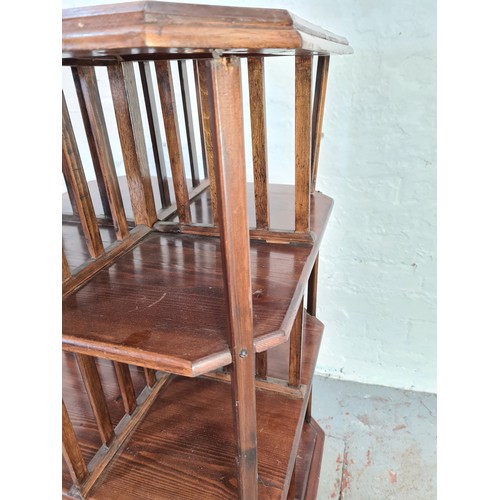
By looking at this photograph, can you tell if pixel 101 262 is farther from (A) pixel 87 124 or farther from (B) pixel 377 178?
(B) pixel 377 178

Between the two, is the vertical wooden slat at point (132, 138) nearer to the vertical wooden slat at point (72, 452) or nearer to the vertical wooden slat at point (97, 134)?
the vertical wooden slat at point (97, 134)

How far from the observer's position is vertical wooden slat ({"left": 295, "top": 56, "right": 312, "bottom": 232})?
586mm

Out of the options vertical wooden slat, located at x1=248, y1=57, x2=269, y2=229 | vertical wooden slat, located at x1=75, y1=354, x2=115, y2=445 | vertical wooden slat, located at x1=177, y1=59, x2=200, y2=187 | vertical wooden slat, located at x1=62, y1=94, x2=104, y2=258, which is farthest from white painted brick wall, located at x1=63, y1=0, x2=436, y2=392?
vertical wooden slat, located at x1=75, y1=354, x2=115, y2=445

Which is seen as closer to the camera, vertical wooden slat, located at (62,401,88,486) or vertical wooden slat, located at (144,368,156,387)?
vertical wooden slat, located at (62,401,88,486)

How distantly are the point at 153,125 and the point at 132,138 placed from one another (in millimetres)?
87

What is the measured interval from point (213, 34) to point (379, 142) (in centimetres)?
94

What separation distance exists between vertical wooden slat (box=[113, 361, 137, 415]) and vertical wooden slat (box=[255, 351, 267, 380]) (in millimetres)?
254


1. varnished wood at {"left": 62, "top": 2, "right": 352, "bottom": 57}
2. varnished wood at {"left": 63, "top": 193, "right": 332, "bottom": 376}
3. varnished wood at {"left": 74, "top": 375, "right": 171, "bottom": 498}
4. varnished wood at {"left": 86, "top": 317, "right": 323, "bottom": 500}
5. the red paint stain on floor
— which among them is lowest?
the red paint stain on floor

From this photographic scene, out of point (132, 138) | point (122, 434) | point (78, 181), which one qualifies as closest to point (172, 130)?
point (132, 138)

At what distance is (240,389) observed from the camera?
1.57 ft

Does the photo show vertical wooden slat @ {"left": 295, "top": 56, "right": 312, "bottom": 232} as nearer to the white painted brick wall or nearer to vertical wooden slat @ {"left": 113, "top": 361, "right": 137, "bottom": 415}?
vertical wooden slat @ {"left": 113, "top": 361, "right": 137, "bottom": 415}

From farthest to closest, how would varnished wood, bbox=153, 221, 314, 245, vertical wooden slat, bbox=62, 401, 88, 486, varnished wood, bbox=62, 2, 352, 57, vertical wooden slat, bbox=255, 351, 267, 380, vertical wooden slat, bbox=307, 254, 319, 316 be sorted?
vertical wooden slat, bbox=307, 254, 319, 316, vertical wooden slat, bbox=255, 351, 267, 380, varnished wood, bbox=153, 221, 314, 245, vertical wooden slat, bbox=62, 401, 88, 486, varnished wood, bbox=62, 2, 352, 57

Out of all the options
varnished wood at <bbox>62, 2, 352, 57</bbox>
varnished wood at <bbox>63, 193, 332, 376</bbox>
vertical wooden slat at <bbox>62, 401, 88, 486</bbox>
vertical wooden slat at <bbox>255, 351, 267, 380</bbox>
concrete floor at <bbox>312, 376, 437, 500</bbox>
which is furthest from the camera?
concrete floor at <bbox>312, 376, 437, 500</bbox>
